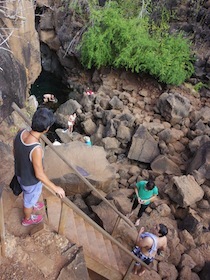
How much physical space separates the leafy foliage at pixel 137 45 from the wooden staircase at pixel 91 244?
26.0 feet

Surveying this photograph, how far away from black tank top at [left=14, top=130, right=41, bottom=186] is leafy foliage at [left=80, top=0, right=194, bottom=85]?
8.61 metres

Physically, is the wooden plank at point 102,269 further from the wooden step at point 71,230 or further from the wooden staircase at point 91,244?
the wooden step at point 71,230

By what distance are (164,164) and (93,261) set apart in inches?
179

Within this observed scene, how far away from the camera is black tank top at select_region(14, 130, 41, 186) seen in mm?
2639

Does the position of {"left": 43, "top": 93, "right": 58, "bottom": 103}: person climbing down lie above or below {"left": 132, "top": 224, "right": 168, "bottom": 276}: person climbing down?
below

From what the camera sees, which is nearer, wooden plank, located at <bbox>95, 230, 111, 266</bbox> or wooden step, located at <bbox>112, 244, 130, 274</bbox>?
wooden plank, located at <bbox>95, 230, 111, 266</bbox>

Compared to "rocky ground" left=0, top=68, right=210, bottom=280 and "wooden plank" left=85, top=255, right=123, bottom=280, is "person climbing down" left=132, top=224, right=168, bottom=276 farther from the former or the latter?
"rocky ground" left=0, top=68, right=210, bottom=280

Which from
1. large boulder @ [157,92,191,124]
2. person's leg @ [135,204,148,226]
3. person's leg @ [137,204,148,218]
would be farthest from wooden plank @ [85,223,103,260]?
large boulder @ [157,92,191,124]

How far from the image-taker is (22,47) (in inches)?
259

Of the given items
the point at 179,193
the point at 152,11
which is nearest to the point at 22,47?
the point at 179,193

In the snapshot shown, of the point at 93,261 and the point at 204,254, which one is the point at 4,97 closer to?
the point at 93,261

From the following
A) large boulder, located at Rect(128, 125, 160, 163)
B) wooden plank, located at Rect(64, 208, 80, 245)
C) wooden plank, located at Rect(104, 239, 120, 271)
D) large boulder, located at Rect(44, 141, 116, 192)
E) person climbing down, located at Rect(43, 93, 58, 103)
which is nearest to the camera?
wooden plank, located at Rect(64, 208, 80, 245)

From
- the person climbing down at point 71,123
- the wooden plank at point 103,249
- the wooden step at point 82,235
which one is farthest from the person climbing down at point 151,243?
the person climbing down at point 71,123

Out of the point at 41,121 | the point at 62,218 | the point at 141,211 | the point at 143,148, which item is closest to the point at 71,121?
the point at 143,148
